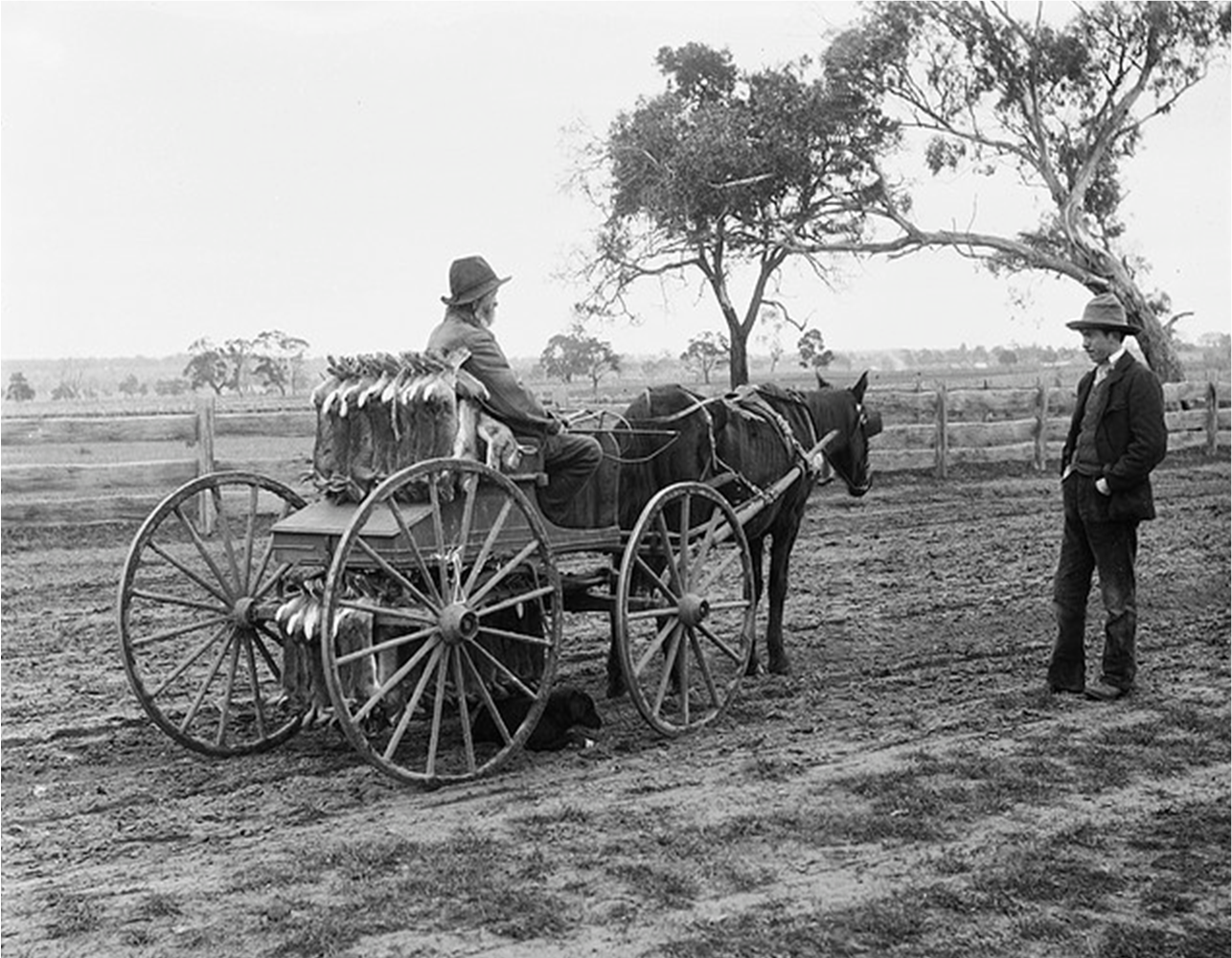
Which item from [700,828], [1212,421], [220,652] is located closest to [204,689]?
[220,652]

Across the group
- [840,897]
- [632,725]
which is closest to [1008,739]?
[632,725]

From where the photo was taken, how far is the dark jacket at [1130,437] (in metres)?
7.47

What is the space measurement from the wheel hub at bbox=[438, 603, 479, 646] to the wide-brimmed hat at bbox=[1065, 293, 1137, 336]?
3.68 meters

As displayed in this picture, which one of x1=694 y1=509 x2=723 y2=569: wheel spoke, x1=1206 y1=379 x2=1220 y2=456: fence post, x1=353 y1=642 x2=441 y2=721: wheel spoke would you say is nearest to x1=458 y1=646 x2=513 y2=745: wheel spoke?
x1=353 y1=642 x2=441 y2=721: wheel spoke

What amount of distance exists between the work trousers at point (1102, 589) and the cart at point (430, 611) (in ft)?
5.88

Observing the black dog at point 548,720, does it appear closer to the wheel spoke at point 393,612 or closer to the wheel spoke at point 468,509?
the wheel spoke at point 393,612

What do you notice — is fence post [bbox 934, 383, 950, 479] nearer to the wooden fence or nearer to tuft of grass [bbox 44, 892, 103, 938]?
the wooden fence

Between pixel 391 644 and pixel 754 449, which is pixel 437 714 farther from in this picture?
pixel 754 449

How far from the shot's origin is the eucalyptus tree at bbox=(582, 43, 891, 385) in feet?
80.1

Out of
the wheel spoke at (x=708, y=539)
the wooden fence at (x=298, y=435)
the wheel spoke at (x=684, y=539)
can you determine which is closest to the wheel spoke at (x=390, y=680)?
the wheel spoke at (x=684, y=539)

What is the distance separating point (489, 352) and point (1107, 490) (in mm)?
3346

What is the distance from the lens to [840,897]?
4.82 meters

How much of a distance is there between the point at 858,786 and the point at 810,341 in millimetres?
24416

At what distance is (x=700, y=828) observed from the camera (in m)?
5.56
